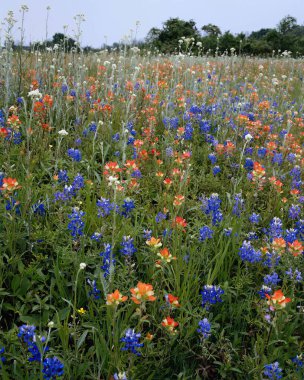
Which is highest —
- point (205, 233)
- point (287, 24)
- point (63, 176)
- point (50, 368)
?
point (287, 24)

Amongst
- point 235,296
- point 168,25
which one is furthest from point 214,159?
point 168,25

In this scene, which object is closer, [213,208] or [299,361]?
[299,361]

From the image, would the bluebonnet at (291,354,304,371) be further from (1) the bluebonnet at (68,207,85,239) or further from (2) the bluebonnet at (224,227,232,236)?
(1) the bluebonnet at (68,207,85,239)

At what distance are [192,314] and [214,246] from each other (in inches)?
23.6

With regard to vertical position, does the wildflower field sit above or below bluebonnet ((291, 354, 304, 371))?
above

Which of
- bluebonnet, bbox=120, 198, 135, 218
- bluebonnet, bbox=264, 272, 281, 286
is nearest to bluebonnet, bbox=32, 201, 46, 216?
bluebonnet, bbox=120, 198, 135, 218

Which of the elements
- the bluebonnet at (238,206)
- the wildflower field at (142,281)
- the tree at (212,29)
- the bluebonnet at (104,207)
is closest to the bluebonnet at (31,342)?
the wildflower field at (142,281)

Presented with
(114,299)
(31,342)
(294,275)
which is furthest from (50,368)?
(294,275)

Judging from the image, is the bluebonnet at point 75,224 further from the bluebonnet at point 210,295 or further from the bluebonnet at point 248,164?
the bluebonnet at point 248,164

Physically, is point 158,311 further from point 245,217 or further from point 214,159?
point 214,159

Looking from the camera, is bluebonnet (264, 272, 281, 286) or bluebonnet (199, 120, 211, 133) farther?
bluebonnet (199, 120, 211, 133)

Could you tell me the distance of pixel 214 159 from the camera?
3396 millimetres

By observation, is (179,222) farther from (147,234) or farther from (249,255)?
(249,255)

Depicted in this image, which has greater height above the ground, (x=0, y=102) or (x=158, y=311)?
(x=0, y=102)
